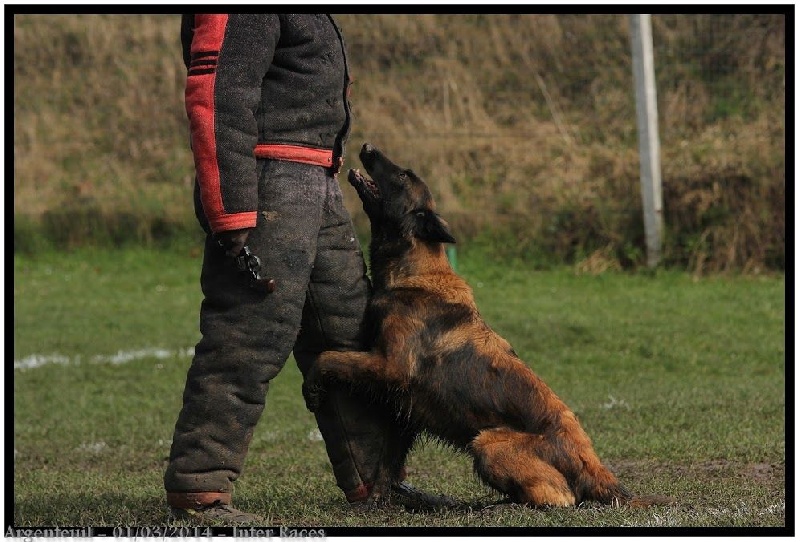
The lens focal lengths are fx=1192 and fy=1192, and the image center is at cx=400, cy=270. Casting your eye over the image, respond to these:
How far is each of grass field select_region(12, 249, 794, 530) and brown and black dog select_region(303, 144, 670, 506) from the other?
0.15 meters

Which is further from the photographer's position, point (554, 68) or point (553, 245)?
point (554, 68)

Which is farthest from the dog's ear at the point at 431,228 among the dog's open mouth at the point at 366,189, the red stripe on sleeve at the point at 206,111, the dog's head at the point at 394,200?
the red stripe on sleeve at the point at 206,111

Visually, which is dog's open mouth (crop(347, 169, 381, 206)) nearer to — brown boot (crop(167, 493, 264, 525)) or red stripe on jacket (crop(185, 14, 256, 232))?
red stripe on jacket (crop(185, 14, 256, 232))

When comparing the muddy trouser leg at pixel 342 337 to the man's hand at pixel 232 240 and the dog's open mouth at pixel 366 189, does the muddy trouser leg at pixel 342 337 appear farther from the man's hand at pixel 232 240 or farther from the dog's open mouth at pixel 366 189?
the man's hand at pixel 232 240

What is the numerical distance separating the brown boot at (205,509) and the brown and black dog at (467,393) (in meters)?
0.56

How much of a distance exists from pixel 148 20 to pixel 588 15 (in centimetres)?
628

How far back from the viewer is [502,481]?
451 centimetres

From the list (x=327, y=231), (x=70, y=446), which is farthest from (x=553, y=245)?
(x=327, y=231)

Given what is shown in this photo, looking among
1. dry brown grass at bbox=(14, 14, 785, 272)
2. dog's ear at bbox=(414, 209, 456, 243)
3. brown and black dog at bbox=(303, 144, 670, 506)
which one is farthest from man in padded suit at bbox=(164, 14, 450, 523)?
dry brown grass at bbox=(14, 14, 785, 272)

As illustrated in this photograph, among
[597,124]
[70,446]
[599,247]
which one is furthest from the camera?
[597,124]

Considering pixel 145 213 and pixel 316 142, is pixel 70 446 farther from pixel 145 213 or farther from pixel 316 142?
pixel 145 213

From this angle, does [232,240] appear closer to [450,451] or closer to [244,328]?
[244,328]

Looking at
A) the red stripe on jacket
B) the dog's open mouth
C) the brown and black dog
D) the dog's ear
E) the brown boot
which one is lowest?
the brown boot

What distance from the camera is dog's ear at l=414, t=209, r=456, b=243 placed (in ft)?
16.2
